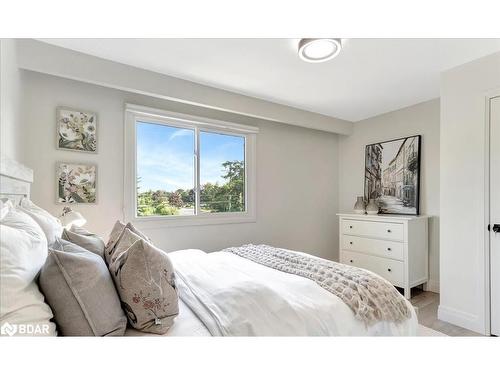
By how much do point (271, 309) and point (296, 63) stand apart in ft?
5.55

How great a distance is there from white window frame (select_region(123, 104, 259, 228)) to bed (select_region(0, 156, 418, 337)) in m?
0.85

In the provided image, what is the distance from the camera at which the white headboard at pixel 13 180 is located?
1.08 m

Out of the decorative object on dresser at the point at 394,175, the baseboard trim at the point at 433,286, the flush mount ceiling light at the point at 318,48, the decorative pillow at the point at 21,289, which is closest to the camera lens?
the decorative pillow at the point at 21,289

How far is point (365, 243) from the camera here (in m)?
2.76

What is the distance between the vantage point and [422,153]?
109 inches

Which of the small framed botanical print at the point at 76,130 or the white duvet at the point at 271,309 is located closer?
the white duvet at the point at 271,309

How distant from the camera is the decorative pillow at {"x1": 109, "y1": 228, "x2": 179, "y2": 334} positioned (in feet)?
2.79

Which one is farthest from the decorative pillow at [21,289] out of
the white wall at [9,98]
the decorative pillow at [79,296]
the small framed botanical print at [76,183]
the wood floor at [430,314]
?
the wood floor at [430,314]

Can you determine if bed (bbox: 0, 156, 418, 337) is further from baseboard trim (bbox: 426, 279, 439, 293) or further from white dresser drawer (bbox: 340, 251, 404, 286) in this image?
baseboard trim (bbox: 426, 279, 439, 293)

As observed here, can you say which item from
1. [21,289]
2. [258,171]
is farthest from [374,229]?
[21,289]

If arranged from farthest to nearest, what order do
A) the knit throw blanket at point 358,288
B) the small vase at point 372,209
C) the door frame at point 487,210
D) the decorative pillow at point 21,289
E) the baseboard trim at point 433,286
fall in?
1. the small vase at point 372,209
2. the baseboard trim at point 433,286
3. the door frame at point 487,210
4. the knit throw blanket at point 358,288
5. the decorative pillow at point 21,289

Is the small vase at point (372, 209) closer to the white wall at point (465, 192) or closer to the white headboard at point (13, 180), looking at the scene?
the white wall at point (465, 192)
